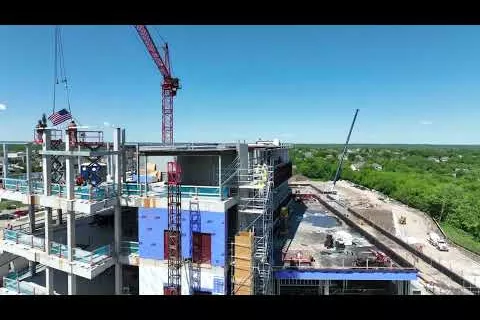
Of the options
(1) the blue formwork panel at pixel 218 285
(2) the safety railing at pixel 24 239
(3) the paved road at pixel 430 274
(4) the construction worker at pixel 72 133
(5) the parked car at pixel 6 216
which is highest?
(4) the construction worker at pixel 72 133

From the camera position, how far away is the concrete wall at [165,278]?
11.7 m

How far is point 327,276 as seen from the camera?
1324 centimetres

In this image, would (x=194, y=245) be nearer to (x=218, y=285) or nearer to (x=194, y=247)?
(x=194, y=247)

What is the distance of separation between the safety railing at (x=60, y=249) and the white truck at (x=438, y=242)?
18418 millimetres

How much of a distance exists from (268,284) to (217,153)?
16.6 feet

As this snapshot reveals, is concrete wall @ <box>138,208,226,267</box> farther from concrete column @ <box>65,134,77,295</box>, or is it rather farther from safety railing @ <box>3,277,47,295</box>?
safety railing @ <box>3,277,47,295</box>

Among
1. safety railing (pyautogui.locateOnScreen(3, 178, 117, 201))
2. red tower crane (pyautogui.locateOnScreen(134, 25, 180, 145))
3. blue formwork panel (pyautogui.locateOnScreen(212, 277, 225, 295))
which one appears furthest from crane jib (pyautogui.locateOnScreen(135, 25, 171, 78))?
blue formwork panel (pyautogui.locateOnScreen(212, 277, 225, 295))

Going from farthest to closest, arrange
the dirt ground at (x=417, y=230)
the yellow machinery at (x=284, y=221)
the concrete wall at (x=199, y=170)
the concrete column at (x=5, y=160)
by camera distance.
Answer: the dirt ground at (x=417, y=230) < the yellow machinery at (x=284, y=221) < the concrete wall at (x=199, y=170) < the concrete column at (x=5, y=160)

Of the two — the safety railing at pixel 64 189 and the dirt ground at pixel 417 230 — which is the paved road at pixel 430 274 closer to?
the dirt ground at pixel 417 230

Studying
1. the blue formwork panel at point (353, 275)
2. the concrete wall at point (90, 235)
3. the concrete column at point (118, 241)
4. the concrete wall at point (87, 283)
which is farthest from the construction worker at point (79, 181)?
the blue formwork panel at point (353, 275)

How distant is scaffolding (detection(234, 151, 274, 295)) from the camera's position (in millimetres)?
12547

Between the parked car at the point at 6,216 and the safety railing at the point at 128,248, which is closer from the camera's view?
the safety railing at the point at 128,248

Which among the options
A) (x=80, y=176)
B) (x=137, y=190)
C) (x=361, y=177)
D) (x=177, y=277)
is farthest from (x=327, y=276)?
(x=361, y=177)

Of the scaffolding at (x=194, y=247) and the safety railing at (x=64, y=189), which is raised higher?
the safety railing at (x=64, y=189)
